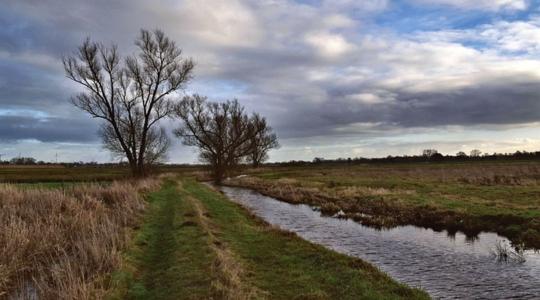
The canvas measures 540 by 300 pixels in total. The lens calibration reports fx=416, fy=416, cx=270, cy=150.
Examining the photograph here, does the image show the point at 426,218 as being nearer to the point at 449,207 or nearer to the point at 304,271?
the point at 449,207

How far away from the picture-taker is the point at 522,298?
1028 centimetres

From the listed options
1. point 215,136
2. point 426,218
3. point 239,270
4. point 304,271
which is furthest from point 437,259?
point 215,136

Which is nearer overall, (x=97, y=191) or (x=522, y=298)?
(x=522, y=298)

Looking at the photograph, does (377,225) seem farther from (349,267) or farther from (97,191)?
(97,191)

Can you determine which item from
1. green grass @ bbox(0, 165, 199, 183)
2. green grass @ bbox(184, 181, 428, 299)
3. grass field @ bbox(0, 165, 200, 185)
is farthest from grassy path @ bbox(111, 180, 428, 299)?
green grass @ bbox(0, 165, 199, 183)

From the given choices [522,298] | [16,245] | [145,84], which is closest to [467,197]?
[522,298]

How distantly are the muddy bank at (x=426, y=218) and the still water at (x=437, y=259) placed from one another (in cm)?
71

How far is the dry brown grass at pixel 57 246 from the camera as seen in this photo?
932 cm

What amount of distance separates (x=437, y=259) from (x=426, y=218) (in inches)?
326

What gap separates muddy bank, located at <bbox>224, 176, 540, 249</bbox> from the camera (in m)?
17.7

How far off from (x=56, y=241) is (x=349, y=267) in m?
9.39

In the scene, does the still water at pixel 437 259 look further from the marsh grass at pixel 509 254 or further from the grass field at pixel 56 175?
the grass field at pixel 56 175

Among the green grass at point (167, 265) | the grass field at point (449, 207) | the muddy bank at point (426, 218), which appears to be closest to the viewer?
the green grass at point (167, 265)

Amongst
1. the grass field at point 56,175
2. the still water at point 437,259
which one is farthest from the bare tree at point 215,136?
the still water at point 437,259
